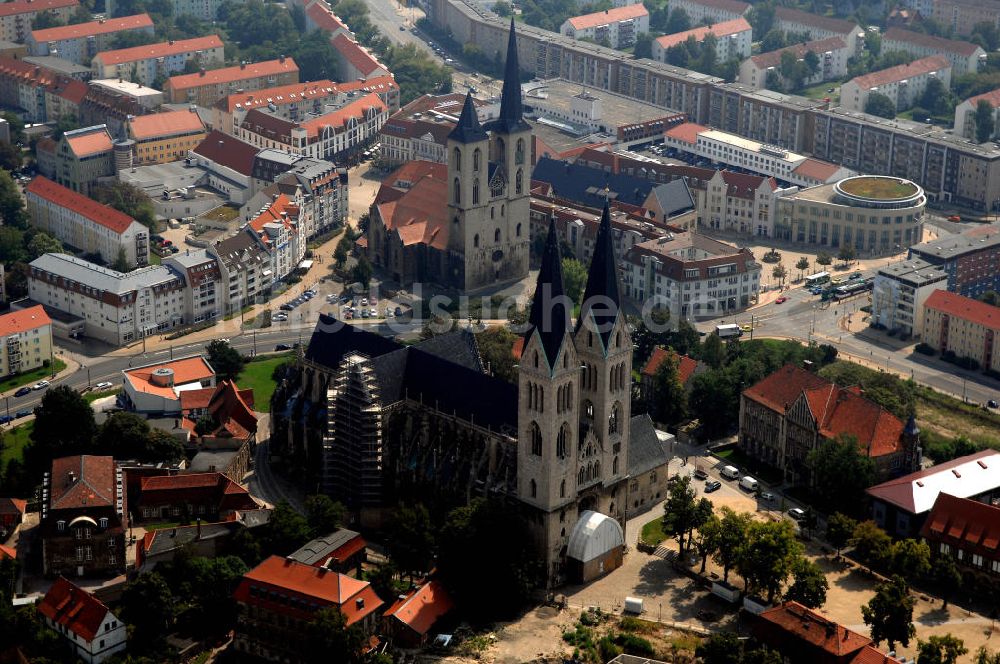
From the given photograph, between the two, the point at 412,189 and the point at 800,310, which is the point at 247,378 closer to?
the point at 412,189

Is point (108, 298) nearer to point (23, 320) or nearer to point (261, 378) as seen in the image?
point (23, 320)

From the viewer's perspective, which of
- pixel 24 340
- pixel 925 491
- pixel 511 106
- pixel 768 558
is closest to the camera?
pixel 768 558

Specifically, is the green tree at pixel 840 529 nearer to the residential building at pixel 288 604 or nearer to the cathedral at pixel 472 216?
the residential building at pixel 288 604

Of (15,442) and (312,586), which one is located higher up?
(312,586)

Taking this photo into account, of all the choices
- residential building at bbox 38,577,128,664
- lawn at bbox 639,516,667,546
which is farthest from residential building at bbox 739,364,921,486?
residential building at bbox 38,577,128,664

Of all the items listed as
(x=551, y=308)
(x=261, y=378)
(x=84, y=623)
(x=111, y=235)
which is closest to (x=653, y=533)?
(x=551, y=308)

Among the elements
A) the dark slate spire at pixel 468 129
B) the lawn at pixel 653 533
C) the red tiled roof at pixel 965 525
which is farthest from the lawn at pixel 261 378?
the red tiled roof at pixel 965 525
